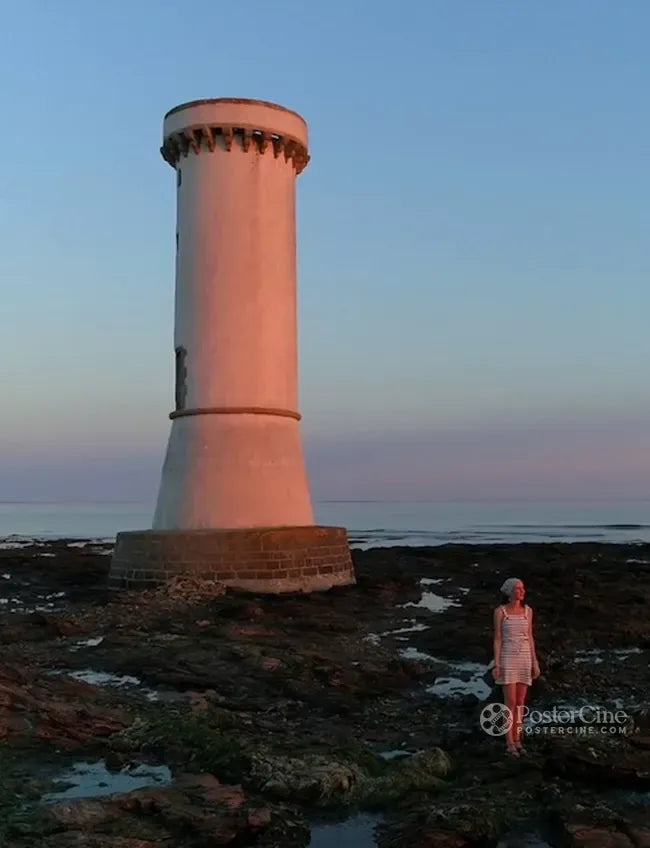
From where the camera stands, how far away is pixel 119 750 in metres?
7.37

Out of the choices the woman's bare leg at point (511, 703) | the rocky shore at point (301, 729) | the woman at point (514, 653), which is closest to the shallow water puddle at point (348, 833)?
the rocky shore at point (301, 729)

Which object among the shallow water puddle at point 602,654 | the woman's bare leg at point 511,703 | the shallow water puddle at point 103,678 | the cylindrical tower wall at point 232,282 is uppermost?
the cylindrical tower wall at point 232,282

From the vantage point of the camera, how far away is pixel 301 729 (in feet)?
27.2

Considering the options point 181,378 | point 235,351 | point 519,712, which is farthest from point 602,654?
point 181,378

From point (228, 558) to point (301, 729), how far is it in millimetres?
8685

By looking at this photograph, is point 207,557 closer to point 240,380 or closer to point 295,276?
point 240,380

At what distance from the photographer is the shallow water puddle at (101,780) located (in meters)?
6.24

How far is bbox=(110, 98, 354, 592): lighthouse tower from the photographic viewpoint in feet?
57.9

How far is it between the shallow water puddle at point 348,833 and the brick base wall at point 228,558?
1088 cm

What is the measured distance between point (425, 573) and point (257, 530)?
9153mm

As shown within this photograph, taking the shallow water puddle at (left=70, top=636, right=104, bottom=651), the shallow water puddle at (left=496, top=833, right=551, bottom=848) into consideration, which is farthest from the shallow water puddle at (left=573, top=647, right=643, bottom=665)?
the shallow water puddle at (left=70, top=636, right=104, bottom=651)

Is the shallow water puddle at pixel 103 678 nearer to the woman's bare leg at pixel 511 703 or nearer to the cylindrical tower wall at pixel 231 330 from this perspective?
the woman's bare leg at pixel 511 703

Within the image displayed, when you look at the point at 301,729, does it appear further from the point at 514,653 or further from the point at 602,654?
the point at 602,654

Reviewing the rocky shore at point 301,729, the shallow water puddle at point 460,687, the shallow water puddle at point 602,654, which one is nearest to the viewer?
the rocky shore at point 301,729
